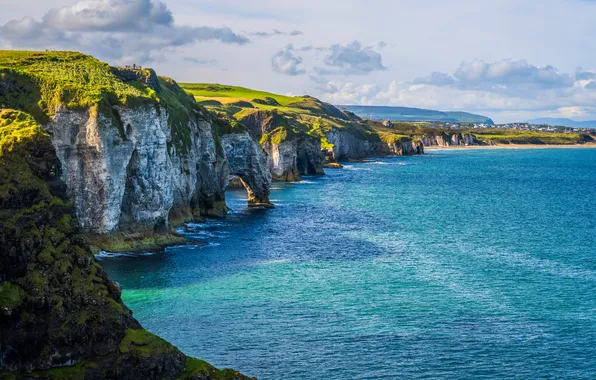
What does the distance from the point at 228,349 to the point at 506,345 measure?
58.0 ft

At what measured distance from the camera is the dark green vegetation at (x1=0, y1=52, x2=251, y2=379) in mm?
33688

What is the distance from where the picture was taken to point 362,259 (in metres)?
71.1

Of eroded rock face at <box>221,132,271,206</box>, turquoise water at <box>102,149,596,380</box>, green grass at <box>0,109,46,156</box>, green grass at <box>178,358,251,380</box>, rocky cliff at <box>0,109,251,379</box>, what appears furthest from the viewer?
eroded rock face at <box>221,132,271,206</box>

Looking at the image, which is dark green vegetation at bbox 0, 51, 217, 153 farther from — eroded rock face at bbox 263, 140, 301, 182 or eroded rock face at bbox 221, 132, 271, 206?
eroded rock face at bbox 263, 140, 301, 182

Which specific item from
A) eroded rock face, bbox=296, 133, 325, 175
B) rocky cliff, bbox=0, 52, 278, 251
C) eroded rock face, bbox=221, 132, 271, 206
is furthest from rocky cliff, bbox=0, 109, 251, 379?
eroded rock face, bbox=296, 133, 325, 175

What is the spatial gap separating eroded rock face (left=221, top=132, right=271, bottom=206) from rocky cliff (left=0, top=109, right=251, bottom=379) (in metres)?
70.5

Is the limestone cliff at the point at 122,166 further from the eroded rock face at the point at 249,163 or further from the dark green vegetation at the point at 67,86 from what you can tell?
the eroded rock face at the point at 249,163

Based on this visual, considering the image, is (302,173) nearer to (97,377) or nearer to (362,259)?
(362,259)

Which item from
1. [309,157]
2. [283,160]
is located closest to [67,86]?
[283,160]

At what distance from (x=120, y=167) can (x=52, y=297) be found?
36.4 metres

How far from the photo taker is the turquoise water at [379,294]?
4338 centimetres

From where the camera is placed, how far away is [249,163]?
111188mm

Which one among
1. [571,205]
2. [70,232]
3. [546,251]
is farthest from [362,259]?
[571,205]

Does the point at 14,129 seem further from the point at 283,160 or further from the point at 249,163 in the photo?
the point at 283,160
